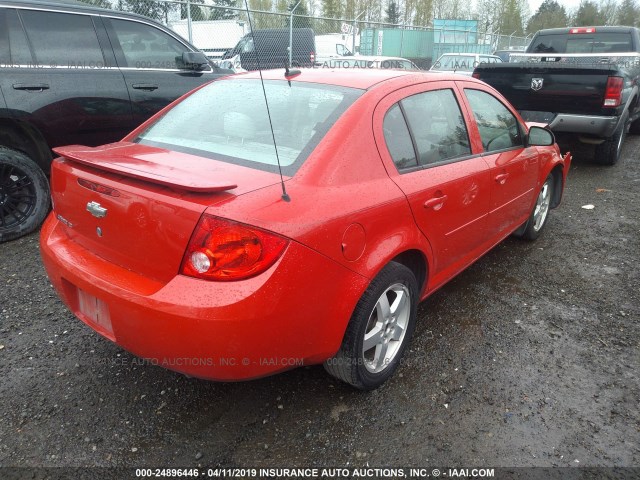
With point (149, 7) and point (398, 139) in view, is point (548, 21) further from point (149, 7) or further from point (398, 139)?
point (398, 139)

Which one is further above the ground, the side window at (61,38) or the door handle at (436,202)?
the side window at (61,38)

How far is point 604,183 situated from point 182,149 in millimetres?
6059

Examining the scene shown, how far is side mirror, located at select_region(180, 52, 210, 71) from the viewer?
497 centimetres

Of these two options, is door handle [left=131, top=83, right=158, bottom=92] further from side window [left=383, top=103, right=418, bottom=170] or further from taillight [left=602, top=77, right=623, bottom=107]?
taillight [left=602, top=77, right=623, bottom=107]

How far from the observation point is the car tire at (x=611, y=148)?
6805mm

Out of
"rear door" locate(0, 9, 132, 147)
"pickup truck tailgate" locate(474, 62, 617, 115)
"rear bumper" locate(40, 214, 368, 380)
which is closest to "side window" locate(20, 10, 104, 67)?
"rear door" locate(0, 9, 132, 147)

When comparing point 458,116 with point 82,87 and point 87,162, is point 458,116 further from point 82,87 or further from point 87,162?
point 82,87

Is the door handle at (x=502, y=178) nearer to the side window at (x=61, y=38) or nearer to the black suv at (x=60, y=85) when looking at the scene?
the black suv at (x=60, y=85)

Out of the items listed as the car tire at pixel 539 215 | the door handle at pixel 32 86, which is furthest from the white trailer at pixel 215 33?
the car tire at pixel 539 215

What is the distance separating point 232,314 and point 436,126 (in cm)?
169

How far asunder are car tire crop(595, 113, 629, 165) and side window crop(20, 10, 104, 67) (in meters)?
6.63

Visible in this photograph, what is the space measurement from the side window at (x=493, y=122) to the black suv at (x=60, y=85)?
3.10 m

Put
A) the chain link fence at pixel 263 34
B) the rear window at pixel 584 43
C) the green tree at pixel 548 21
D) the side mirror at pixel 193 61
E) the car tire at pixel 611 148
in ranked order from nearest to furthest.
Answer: the side mirror at pixel 193 61 < the car tire at pixel 611 148 < the rear window at pixel 584 43 < the chain link fence at pixel 263 34 < the green tree at pixel 548 21

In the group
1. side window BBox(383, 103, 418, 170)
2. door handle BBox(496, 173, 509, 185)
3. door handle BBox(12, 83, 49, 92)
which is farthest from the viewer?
door handle BBox(12, 83, 49, 92)
